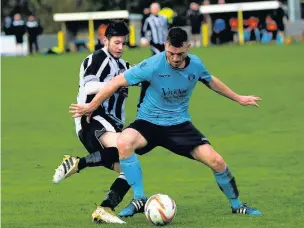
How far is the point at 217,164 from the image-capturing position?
32.9 feet

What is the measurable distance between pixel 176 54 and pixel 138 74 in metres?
0.42

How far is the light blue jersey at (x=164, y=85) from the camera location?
31.9 feet

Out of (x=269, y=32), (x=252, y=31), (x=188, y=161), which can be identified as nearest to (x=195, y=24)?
(x=252, y=31)

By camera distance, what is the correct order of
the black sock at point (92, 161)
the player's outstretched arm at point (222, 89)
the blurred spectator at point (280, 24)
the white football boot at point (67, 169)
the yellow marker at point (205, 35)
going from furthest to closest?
the yellow marker at point (205, 35)
the blurred spectator at point (280, 24)
the white football boot at point (67, 169)
the black sock at point (92, 161)
the player's outstretched arm at point (222, 89)

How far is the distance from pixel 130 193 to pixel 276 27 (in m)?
38.0

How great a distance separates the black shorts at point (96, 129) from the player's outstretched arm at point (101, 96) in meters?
0.43

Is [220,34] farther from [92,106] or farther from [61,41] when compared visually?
[92,106]

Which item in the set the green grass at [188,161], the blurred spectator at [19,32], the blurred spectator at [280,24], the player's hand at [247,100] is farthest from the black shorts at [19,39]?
the player's hand at [247,100]

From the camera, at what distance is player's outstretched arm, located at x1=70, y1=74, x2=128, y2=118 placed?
977 centimetres

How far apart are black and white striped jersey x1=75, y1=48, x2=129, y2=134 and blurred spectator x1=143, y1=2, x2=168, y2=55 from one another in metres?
22.8

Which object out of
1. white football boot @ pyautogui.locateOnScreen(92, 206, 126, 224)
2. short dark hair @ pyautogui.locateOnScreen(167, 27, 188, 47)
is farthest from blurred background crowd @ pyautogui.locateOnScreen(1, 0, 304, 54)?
short dark hair @ pyautogui.locateOnScreen(167, 27, 188, 47)

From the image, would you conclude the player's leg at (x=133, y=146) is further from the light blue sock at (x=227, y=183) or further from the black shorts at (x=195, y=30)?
→ the black shorts at (x=195, y=30)

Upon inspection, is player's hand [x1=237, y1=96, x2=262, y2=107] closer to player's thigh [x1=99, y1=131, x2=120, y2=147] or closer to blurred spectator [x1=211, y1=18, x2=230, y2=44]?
player's thigh [x1=99, y1=131, x2=120, y2=147]

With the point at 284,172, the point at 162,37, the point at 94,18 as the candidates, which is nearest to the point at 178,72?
the point at 284,172
